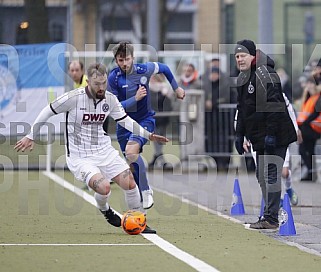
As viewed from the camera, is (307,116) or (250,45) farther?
(307,116)

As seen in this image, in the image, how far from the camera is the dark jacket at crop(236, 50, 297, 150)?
39.0 ft

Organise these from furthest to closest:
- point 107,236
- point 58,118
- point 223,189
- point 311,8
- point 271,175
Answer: point 311,8, point 58,118, point 223,189, point 271,175, point 107,236

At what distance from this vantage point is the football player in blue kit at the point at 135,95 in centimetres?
1263

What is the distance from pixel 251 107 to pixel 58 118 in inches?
372

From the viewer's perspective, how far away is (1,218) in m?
13.2

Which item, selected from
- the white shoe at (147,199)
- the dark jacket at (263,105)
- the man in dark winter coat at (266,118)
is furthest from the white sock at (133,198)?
the dark jacket at (263,105)

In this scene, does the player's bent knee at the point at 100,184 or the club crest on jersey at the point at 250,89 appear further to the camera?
the club crest on jersey at the point at 250,89

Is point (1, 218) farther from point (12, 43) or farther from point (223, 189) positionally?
point (12, 43)

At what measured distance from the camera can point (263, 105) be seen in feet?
39.2

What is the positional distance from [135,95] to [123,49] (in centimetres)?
68

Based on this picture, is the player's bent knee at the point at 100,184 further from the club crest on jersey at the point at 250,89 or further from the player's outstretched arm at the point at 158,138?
the club crest on jersey at the point at 250,89

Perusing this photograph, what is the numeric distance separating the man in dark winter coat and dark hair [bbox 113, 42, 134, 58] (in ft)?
4.12

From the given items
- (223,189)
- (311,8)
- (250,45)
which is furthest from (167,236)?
(311,8)

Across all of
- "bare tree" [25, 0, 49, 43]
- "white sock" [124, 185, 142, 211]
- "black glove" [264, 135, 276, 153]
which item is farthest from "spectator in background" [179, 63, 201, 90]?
"white sock" [124, 185, 142, 211]
